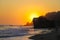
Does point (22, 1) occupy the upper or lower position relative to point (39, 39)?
upper

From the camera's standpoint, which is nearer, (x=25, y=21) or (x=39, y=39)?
(x=39, y=39)

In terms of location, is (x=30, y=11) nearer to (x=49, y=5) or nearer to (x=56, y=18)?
(x=49, y=5)

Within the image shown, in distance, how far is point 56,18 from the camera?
8.63 feet

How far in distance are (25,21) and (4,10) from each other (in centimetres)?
47

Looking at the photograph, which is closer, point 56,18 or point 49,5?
point 56,18

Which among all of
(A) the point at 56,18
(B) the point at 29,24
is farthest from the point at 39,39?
(B) the point at 29,24

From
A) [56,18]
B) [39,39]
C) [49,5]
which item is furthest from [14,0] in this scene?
[39,39]

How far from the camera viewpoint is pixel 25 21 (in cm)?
334

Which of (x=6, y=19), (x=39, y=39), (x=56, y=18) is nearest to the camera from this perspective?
(x=39, y=39)

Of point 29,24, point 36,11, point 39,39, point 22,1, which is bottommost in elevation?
point 39,39

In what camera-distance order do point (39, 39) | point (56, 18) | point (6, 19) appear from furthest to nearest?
point (6, 19)
point (56, 18)
point (39, 39)

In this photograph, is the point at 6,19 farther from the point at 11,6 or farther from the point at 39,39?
the point at 39,39

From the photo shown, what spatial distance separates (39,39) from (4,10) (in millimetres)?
2070

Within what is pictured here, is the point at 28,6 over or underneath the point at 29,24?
over
